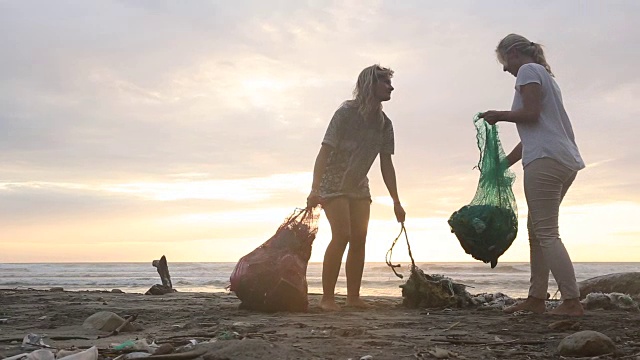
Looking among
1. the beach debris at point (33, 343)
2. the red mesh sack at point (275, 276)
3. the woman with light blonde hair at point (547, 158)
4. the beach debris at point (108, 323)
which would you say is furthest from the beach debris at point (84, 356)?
the woman with light blonde hair at point (547, 158)

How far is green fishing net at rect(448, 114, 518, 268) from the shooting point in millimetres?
5121

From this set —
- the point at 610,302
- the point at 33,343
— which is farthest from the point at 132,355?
the point at 610,302

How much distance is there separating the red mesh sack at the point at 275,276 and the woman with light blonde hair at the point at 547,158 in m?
2.08

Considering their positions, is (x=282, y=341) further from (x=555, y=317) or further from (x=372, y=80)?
(x=372, y=80)

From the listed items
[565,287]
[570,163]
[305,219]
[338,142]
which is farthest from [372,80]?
[565,287]

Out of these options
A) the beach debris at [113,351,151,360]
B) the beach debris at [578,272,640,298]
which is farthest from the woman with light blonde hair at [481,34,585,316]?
the beach debris at [578,272,640,298]

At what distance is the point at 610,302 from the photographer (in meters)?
5.65

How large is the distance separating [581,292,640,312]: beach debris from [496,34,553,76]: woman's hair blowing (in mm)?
2334

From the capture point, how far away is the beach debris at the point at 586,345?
9.90 ft

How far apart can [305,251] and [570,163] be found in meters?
2.45

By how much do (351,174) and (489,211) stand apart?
1311 millimetres

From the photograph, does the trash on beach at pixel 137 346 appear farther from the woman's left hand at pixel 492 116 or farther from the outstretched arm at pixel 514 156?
the outstretched arm at pixel 514 156

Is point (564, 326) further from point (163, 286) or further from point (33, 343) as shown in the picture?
point (163, 286)

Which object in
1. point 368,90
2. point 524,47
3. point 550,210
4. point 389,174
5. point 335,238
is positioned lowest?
point 335,238
